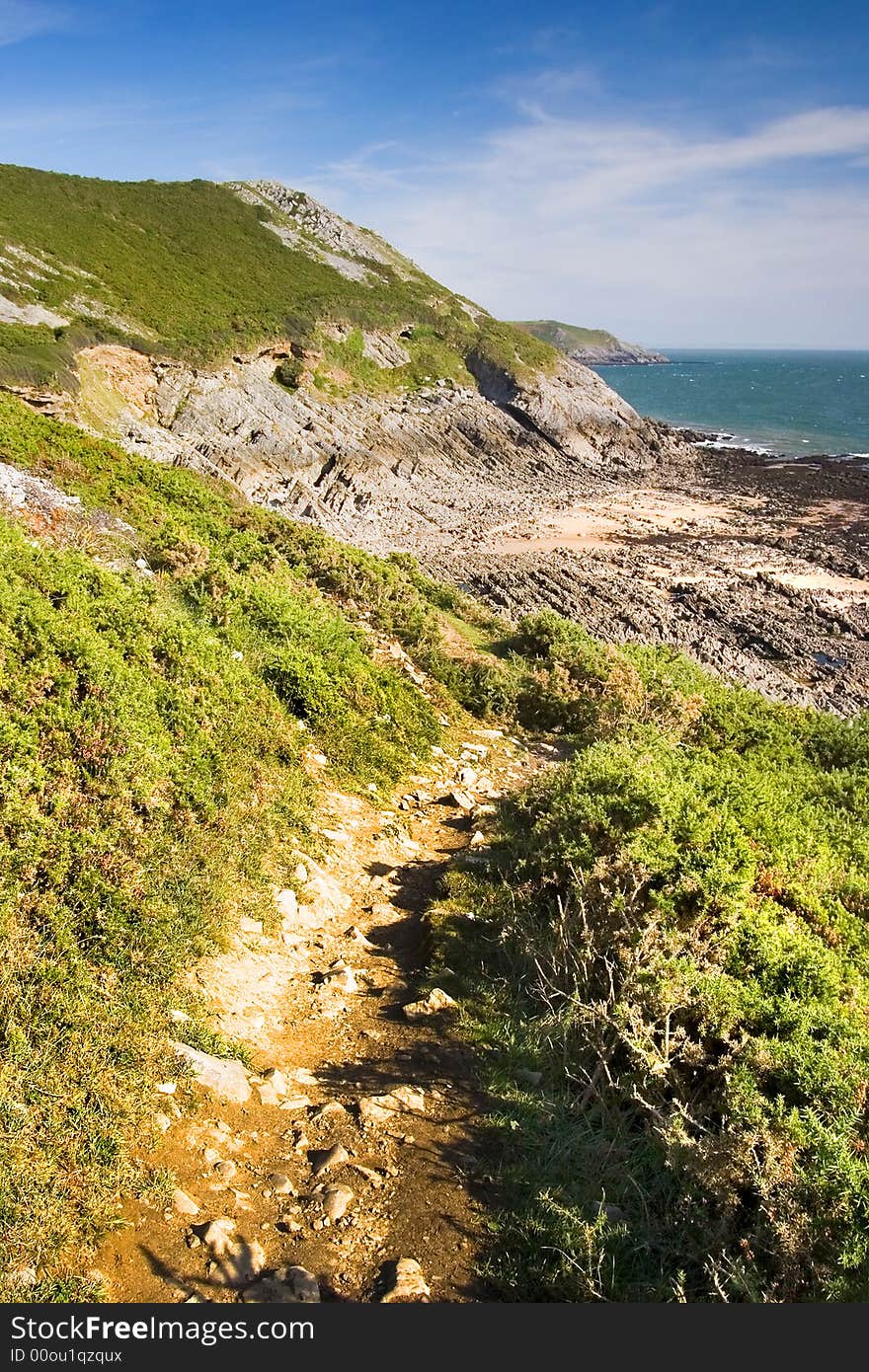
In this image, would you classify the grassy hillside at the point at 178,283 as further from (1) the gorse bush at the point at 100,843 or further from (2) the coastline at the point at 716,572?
(1) the gorse bush at the point at 100,843

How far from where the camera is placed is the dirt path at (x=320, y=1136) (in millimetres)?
3570

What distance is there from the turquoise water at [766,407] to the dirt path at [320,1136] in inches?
2856

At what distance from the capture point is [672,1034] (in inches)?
192

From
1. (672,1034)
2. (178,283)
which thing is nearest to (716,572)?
(672,1034)

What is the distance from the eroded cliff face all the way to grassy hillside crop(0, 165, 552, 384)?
7.16 feet

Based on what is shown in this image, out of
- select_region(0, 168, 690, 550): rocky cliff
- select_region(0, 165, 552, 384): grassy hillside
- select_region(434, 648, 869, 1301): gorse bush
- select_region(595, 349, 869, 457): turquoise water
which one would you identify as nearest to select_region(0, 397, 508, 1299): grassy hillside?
select_region(434, 648, 869, 1301): gorse bush

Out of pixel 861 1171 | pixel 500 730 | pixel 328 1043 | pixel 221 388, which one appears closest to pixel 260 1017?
pixel 328 1043

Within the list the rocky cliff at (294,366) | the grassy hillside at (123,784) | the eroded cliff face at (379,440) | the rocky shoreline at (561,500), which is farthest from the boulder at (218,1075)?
the eroded cliff face at (379,440)

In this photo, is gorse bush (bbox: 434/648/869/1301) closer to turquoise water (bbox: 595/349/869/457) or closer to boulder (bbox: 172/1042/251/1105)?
boulder (bbox: 172/1042/251/1105)

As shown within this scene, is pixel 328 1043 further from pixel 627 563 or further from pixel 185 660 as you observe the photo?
pixel 627 563

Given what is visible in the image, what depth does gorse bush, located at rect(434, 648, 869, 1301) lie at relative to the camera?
370cm

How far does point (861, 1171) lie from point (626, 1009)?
1.36m

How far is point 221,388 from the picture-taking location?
39344mm

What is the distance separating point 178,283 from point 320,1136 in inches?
2126
